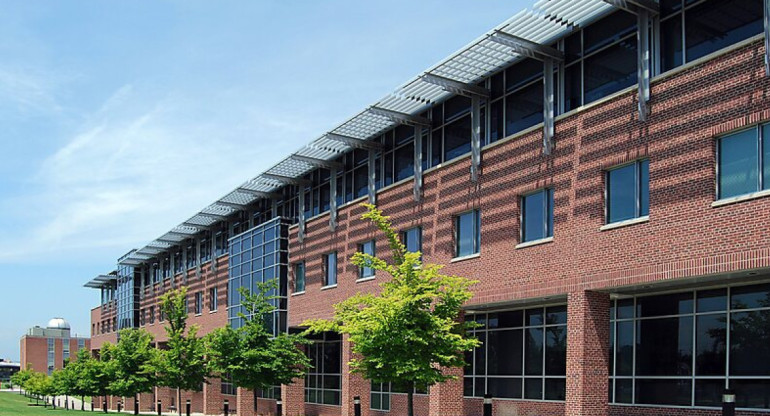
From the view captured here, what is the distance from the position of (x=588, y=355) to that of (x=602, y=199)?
164 inches

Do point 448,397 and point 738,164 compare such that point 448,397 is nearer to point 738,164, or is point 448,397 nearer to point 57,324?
point 738,164

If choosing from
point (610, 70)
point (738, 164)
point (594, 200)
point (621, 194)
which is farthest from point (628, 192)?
point (610, 70)

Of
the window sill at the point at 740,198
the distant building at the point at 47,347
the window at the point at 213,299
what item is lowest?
the distant building at the point at 47,347

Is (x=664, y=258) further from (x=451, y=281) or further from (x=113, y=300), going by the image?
(x=113, y=300)

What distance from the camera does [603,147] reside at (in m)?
22.3

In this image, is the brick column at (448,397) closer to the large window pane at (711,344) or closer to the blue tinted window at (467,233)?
the blue tinted window at (467,233)

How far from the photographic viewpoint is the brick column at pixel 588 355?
72.8ft

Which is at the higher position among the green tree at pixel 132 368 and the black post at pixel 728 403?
the black post at pixel 728 403

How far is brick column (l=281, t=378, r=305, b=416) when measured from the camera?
4178 cm

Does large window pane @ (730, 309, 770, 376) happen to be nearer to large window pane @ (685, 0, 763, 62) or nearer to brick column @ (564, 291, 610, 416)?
brick column @ (564, 291, 610, 416)

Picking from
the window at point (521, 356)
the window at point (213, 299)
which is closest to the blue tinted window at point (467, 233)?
the window at point (521, 356)

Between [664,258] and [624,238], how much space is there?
4.89 ft

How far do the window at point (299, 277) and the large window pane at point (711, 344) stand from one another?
915 inches

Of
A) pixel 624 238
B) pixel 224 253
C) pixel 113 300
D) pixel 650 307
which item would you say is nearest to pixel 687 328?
pixel 650 307
